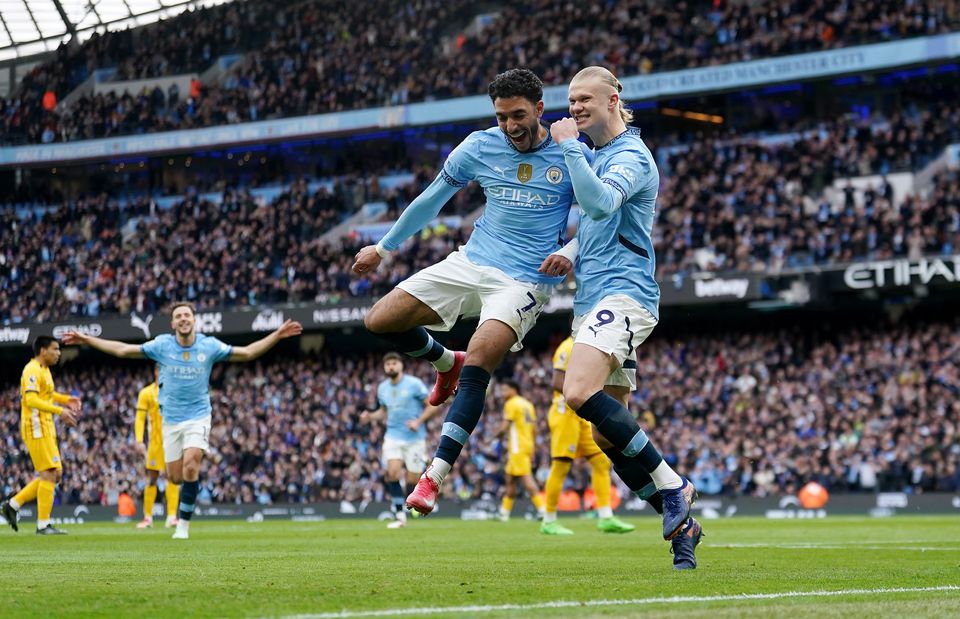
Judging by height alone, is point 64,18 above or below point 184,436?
above

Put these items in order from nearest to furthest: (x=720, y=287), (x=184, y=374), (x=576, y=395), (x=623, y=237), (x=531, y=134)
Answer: (x=576, y=395) < (x=623, y=237) < (x=531, y=134) < (x=184, y=374) < (x=720, y=287)

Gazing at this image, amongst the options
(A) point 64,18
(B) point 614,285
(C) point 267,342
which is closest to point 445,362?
(B) point 614,285

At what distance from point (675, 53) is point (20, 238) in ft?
79.5

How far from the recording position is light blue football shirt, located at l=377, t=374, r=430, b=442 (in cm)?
1900

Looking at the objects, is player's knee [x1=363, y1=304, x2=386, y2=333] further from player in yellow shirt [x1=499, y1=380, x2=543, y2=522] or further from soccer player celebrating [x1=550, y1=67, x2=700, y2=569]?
player in yellow shirt [x1=499, y1=380, x2=543, y2=522]

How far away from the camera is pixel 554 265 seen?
7.45m

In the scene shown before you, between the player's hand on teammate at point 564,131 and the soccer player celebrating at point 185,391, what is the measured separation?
23.8 feet

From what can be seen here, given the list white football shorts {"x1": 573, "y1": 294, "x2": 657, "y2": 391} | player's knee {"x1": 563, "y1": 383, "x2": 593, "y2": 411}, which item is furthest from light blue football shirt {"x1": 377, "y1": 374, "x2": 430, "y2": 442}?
player's knee {"x1": 563, "y1": 383, "x2": 593, "y2": 411}

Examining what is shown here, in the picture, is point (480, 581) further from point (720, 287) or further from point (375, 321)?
point (720, 287)

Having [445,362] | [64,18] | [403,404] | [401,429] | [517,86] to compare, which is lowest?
[401,429]

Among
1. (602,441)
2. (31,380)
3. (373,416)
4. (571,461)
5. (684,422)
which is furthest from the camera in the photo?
(684,422)

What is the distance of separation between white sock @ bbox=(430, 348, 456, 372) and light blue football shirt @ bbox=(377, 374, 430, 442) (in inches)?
406

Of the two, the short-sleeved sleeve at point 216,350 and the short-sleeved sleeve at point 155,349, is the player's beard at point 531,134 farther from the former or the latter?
the short-sleeved sleeve at point 155,349

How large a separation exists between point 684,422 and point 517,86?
21.6 meters
